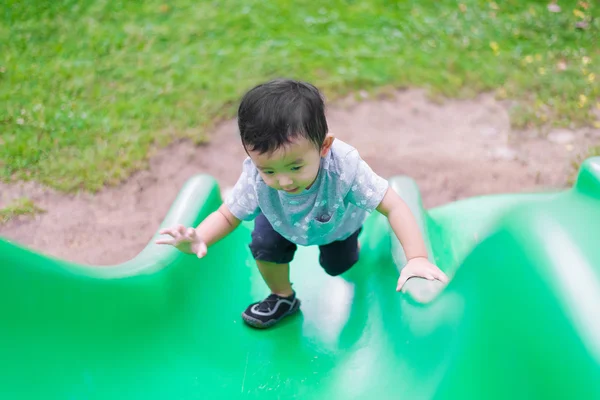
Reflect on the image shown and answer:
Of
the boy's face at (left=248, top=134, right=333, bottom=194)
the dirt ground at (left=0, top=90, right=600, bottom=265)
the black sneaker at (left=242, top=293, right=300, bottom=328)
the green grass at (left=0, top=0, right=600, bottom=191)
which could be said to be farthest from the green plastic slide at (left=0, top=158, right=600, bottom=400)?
the green grass at (left=0, top=0, right=600, bottom=191)

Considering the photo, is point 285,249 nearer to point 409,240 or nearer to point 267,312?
point 267,312

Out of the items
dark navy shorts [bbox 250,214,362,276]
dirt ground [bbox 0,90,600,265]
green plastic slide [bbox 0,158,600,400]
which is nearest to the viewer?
green plastic slide [bbox 0,158,600,400]

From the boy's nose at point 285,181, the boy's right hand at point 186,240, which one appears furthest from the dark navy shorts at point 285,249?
the boy's nose at point 285,181

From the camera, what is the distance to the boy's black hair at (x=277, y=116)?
135cm

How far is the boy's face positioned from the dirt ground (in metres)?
1.44

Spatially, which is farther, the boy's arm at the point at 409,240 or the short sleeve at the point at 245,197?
the short sleeve at the point at 245,197

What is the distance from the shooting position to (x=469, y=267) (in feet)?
4.56

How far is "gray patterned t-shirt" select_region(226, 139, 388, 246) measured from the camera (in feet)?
5.28

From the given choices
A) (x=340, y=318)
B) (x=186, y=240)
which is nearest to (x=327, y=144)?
(x=186, y=240)

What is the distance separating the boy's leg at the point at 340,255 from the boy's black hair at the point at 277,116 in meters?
0.54

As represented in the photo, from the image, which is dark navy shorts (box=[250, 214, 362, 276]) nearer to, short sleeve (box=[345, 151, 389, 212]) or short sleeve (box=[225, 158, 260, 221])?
short sleeve (box=[225, 158, 260, 221])

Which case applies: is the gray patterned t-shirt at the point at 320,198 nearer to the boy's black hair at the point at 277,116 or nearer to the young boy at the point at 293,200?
the young boy at the point at 293,200

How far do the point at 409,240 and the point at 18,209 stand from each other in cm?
197

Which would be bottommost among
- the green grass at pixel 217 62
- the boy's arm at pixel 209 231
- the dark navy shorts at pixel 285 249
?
the green grass at pixel 217 62
